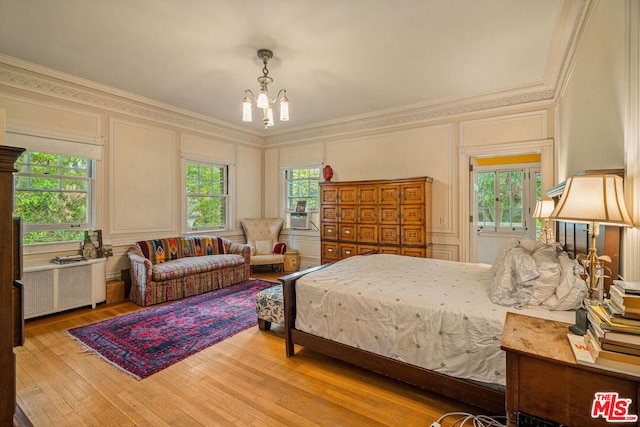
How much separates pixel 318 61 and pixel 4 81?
3.48m

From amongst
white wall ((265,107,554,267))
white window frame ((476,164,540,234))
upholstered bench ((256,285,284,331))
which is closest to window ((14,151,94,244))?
upholstered bench ((256,285,284,331))

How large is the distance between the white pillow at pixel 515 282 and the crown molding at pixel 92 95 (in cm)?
493

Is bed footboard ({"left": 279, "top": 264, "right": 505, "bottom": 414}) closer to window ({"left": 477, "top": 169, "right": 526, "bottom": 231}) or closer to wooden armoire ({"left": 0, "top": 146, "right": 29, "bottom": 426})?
wooden armoire ({"left": 0, "top": 146, "right": 29, "bottom": 426})

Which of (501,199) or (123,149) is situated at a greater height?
(123,149)

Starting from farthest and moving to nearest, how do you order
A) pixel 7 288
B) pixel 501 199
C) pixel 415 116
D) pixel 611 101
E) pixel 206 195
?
pixel 501 199 < pixel 206 195 < pixel 415 116 < pixel 611 101 < pixel 7 288

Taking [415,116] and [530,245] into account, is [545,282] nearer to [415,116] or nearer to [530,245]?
[530,245]

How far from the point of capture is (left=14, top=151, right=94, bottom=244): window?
3.45 metres

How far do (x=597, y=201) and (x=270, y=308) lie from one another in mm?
2627

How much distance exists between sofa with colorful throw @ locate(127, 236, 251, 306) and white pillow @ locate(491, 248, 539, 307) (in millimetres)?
3727

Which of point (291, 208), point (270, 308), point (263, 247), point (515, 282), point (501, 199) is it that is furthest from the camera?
point (501, 199)

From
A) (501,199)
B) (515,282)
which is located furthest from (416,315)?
(501,199)

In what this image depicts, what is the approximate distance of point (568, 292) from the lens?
5.52ft

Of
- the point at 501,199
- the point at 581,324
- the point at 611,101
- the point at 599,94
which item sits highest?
the point at 599,94

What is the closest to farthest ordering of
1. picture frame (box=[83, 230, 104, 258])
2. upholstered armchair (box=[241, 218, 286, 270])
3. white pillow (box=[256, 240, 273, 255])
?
picture frame (box=[83, 230, 104, 258])
upholstered armchair (box=[241, 218, 286, 270])
white pillow (box=[256, 240, 273, 255])
